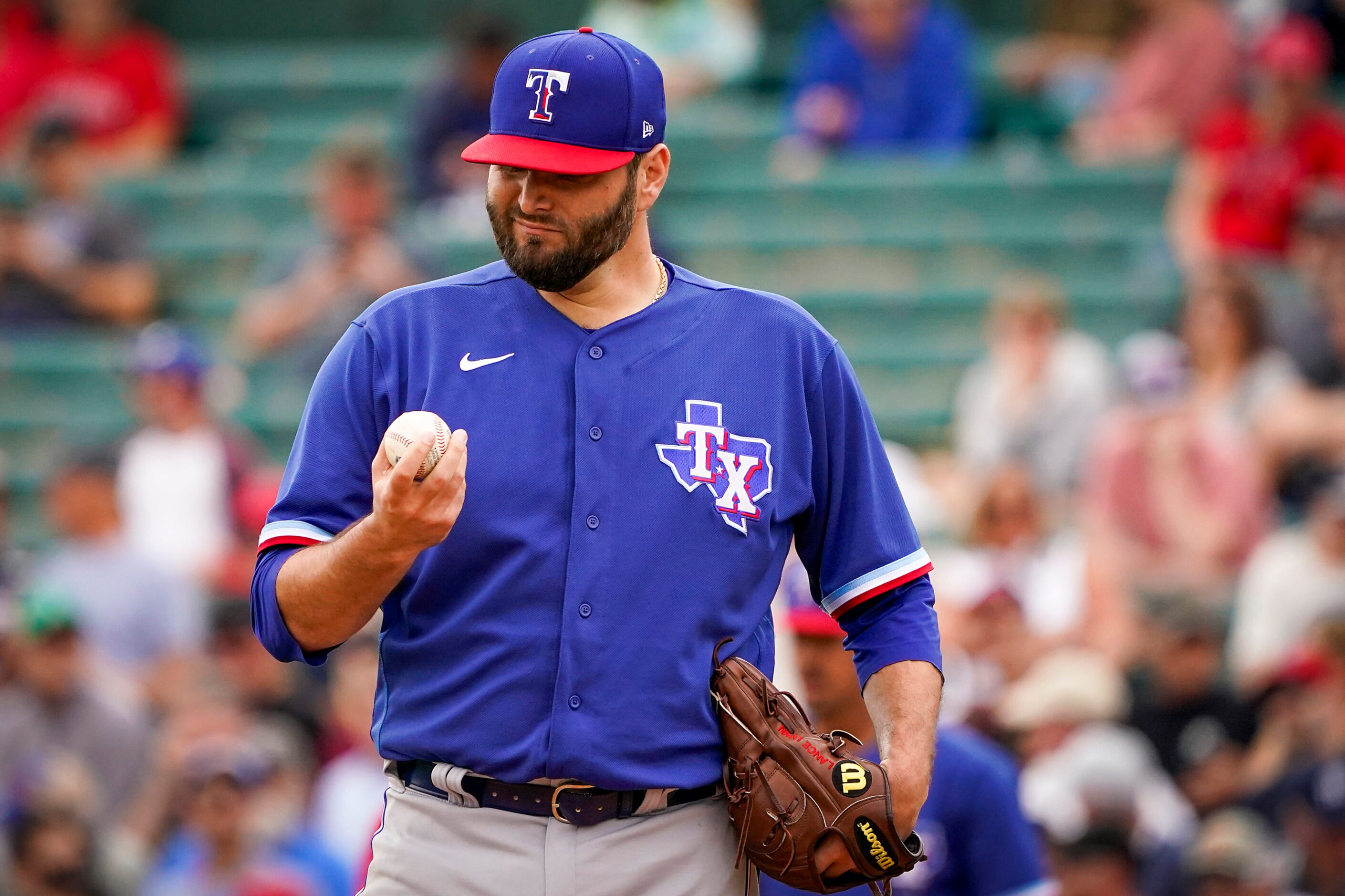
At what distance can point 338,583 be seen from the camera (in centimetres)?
271

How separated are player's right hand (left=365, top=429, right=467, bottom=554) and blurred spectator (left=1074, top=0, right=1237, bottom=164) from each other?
26.6ft

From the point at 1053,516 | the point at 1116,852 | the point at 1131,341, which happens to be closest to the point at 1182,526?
the point at 1053,516

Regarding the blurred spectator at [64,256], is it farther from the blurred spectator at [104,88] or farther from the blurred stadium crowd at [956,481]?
the blurred spectator at [104,88]

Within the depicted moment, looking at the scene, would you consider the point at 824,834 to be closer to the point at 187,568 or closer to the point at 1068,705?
the point at 1068,705

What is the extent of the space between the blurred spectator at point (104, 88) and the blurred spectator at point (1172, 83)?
538 cm

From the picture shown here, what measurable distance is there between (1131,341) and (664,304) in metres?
6.24

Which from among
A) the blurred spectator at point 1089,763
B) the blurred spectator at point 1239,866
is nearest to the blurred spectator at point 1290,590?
the blurred spectator at point 1089,763

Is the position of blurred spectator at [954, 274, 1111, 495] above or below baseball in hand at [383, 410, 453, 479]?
below

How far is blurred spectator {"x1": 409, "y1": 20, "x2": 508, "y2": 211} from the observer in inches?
395

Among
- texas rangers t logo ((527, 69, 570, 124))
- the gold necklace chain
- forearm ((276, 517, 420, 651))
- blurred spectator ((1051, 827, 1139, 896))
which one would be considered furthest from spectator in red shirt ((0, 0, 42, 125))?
forearm ((276, 517, 420, 651))

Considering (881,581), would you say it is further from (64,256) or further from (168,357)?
(64,256)

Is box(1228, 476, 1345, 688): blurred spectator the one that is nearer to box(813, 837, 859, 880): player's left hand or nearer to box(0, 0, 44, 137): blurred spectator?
box(813, 837, 859, 880): player's left hand

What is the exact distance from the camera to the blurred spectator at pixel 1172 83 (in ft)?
32.8

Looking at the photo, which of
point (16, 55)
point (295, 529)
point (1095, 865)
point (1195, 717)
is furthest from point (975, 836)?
point (16, 55)
